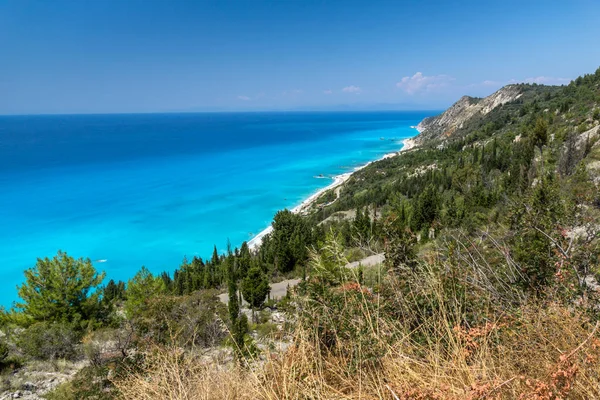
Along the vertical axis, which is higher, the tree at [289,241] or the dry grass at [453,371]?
the dry grass at [453,371]

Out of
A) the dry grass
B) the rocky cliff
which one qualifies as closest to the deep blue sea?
the rocky cliff

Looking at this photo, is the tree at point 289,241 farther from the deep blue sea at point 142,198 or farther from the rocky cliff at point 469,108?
the rocky cliff at point 469,108

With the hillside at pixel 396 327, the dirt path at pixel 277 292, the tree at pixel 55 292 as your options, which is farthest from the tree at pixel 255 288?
the tree at pixel 55 292

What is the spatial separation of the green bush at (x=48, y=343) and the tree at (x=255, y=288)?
10275mm

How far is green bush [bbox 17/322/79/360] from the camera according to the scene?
44.6 ft

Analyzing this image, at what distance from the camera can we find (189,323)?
1275 cm

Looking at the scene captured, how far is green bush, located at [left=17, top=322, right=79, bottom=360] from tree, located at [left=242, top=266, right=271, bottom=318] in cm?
1027

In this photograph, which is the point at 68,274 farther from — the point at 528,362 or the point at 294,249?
the point at 528,362

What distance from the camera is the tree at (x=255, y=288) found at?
2245 centimetres

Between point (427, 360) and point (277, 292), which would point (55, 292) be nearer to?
point (277, 292)

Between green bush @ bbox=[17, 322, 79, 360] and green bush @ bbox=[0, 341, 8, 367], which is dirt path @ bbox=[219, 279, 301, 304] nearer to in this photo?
green bush @ bbox=[17, 322, 79, 360]

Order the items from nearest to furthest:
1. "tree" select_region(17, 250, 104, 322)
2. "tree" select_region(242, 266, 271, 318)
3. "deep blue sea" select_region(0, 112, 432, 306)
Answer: "tree" select_region(17, 250, 104, 322) → "tree" select_region(242, 266, 271, 318) → "deep blue sea" select_region(0, 112, 432, 306)

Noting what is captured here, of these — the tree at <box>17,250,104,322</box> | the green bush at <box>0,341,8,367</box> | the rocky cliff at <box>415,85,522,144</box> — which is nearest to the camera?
the green bush at <box>0,341,8,367</box>

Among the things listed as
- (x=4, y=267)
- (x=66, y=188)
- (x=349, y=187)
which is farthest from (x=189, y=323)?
(x=66, y=188)
